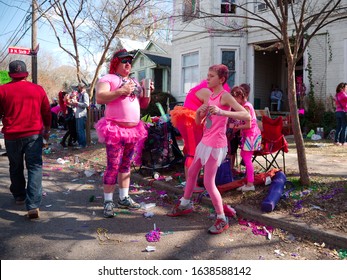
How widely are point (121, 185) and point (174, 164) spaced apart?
80.9 inches

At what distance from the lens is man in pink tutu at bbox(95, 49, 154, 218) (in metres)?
4.20

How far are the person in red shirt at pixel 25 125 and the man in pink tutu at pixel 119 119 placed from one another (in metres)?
0.81

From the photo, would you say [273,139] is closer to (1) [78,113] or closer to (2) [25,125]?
(2) [25,125]

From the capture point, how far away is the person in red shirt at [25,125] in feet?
14.0

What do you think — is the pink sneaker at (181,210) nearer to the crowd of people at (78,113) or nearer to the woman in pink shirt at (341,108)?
the crowd of people at (78,113)

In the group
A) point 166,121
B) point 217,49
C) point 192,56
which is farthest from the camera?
point 192,56

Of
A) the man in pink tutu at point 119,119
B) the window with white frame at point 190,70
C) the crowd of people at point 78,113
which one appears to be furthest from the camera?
the window with white frame at point 190,70

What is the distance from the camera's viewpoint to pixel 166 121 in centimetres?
650

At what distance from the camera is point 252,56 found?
50.8 ft

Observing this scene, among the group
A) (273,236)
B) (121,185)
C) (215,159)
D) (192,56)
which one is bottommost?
(273,236)

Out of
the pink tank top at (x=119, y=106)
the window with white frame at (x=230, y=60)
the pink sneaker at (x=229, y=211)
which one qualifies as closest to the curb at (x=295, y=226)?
the pink sneaker at (x=229, y=211)

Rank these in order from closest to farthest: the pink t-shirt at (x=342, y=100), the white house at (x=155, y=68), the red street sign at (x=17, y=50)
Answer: the pink t-shirt at (x=342, y=100)
the red street sign at (x=17, y=50)
the white house at (x=155, y=68)

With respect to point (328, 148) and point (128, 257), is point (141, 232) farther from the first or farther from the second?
point (328, 148)

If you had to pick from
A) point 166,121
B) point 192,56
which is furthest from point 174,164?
point 192,56
